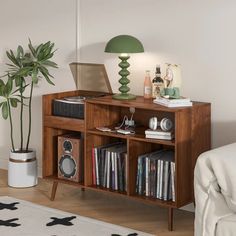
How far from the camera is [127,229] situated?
11.9ft

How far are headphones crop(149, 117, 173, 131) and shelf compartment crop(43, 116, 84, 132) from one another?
51 centimetres

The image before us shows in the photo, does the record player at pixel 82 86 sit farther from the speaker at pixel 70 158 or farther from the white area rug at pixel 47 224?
the white area rug at pixel 47 224

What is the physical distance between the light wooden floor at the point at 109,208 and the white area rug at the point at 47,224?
0.12m

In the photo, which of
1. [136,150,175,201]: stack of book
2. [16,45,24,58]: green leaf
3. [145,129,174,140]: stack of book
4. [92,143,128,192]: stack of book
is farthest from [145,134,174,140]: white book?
[16,45,24,58]: green leaf

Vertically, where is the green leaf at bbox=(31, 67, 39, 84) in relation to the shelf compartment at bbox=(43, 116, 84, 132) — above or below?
above

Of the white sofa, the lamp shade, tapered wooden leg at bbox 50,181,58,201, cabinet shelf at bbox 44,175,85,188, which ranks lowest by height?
tapered wooden leg at bbox 50,181,58,201

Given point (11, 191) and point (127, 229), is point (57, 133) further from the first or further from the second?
point (127, 229)

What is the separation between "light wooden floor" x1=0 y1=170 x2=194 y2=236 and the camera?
3738 mm

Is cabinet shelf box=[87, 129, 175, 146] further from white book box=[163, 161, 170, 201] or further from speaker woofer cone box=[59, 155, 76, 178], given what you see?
speaker woofer cone box=[59, 155, 76, 178]

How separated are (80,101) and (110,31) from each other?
1.84 feet

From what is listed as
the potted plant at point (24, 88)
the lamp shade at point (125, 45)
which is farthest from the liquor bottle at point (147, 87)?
the potted plant at point (24, 88)

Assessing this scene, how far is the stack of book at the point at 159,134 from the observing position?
3623 millimetres

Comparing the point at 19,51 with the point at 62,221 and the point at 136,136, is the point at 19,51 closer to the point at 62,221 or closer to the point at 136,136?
the point at 136,136

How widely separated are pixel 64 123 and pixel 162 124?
78 centimetres
